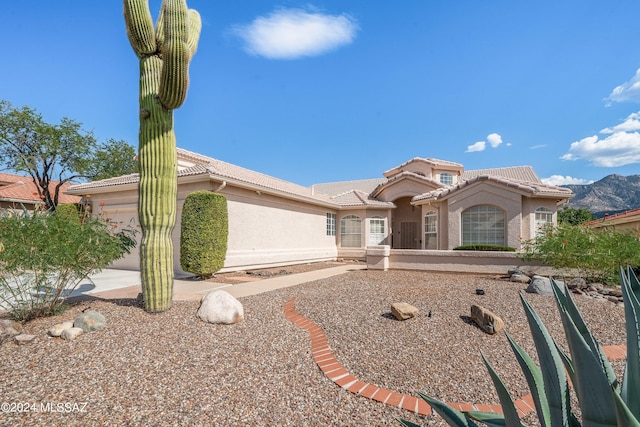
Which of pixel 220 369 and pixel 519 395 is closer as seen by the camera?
pixel 519 395

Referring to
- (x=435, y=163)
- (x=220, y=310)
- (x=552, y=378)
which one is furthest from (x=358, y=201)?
(x=552, y=378)

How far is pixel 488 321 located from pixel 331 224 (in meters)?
14.6

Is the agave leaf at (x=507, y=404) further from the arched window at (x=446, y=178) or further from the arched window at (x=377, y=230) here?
the arched window at (x=446, y=178)

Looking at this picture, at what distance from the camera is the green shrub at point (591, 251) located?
8.18 m

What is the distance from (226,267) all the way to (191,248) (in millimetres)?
1900

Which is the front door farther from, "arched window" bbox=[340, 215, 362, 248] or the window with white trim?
the window with white trim

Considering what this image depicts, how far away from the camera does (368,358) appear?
4.18m

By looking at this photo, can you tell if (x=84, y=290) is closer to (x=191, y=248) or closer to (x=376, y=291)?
(x=191, y=248)

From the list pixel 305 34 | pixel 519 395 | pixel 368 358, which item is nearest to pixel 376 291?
pixel 368 358

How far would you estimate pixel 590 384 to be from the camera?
1.06m

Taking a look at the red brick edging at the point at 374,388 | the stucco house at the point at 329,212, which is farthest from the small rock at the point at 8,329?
the stucco house at the point at 329,212

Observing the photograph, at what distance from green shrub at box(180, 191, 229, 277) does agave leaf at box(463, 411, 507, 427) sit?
9.62m

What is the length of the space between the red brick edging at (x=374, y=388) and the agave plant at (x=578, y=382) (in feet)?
5.72

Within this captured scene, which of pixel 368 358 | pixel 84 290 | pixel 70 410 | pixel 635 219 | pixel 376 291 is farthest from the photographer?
pixel 635 219
